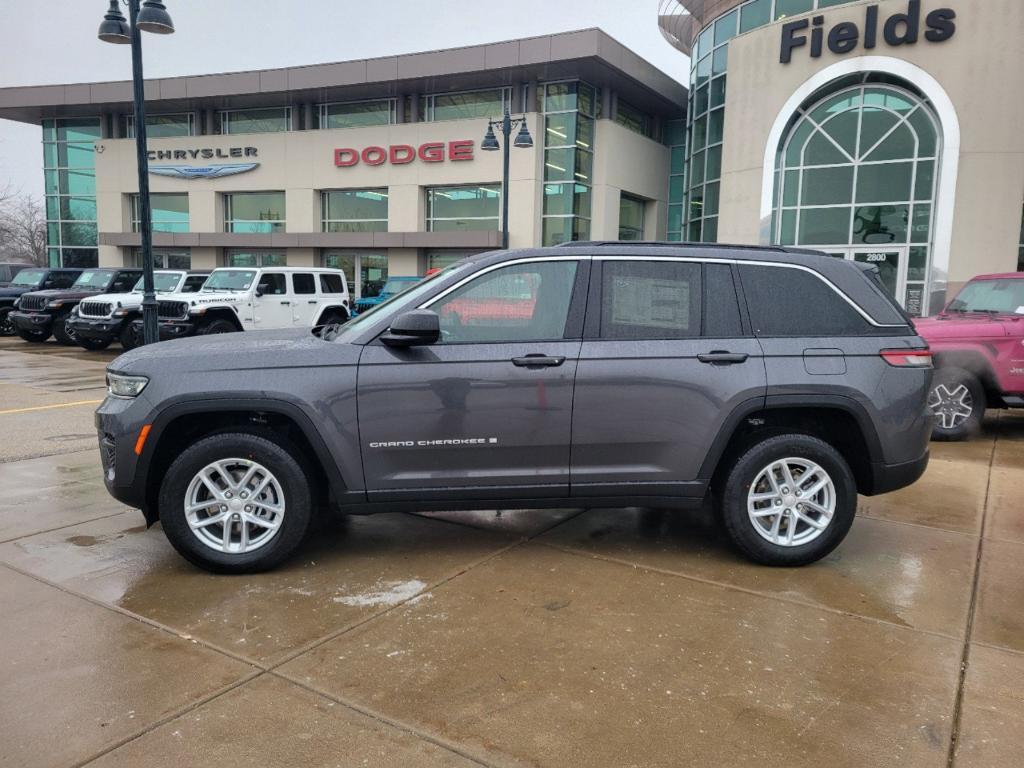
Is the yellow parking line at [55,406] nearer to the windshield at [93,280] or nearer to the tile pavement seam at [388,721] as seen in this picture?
the tile pavement seam at [388,721]

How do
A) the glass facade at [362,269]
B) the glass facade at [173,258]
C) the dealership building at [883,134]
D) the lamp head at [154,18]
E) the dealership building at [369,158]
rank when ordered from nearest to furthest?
the lamp head at [154,18]
the dealership building at [883,134]
the dealership building at [369,158]
the glass facade at [362,269]
the glass facade at [173,258]

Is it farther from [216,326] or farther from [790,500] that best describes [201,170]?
[790,500]

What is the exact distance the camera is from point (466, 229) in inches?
1247

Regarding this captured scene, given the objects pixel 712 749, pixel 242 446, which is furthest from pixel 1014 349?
pixel 242 446

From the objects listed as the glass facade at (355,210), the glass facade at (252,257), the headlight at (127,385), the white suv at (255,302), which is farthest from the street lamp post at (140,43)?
the glass facade at (252,257)

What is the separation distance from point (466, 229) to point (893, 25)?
54.8 feet

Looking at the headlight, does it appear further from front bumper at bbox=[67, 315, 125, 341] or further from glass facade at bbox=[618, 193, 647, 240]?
glass facade at bbox=[618, 193, 647, 240]

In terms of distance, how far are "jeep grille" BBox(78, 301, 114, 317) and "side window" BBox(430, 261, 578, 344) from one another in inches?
579

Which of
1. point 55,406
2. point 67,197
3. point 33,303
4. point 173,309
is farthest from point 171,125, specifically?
point 55,406

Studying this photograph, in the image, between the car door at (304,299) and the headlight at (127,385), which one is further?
the car door at (304,299)

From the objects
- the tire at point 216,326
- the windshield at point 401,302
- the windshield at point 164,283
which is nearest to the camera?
the windshield at point 401,302

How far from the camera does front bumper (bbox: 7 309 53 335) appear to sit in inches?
733

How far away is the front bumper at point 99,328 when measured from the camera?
16438mm

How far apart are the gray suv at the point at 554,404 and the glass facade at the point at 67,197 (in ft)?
135
